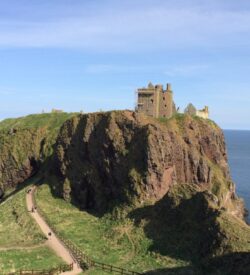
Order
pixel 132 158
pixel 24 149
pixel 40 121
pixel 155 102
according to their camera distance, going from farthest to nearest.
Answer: pixel 40 121 → pixel 24 149 → pixel 155 102 → pixel 132 158

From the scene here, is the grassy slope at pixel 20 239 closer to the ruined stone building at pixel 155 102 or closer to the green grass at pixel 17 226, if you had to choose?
the green grass at pixel 17 226

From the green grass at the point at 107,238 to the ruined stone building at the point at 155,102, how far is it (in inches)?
1015

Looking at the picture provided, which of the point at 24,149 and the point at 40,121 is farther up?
the point at 40,121

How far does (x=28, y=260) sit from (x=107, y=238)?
44.5 ft

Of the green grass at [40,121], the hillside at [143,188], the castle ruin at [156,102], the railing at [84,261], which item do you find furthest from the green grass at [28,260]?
the green grass at [40,121]

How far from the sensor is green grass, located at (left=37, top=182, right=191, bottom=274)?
60.8m

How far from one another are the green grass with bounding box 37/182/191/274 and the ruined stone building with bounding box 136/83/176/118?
25.8 m

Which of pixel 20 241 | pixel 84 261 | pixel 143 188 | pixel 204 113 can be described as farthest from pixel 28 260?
pixel 204 113

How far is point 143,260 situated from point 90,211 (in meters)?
24.1

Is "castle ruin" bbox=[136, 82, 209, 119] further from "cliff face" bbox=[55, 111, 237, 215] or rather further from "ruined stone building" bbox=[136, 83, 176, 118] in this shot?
"cliff face" bbox=[55, 111, 237, 215]

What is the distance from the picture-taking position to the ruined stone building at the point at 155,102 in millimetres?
96438

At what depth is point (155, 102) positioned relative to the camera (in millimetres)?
96812

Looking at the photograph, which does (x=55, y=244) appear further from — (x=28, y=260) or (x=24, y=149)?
(x=24, y=149)

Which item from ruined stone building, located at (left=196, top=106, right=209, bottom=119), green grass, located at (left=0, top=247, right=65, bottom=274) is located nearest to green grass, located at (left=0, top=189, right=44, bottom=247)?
green grass, located at (left=0, top=247, right=65, bottom=274)
